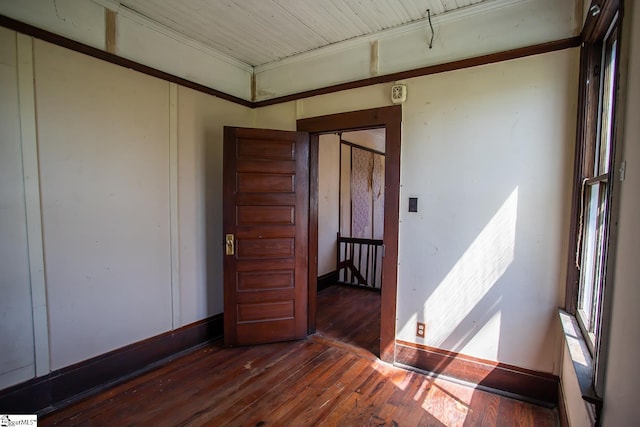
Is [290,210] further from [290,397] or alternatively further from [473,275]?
[473,275]

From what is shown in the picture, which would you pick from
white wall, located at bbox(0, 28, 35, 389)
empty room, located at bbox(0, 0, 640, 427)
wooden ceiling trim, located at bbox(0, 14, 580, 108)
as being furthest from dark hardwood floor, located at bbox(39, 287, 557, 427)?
wooden ceiling trim, located at bbox(0, 14, 580, 108)

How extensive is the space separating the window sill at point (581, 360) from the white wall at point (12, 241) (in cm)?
302

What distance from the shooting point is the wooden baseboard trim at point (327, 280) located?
16.0ft

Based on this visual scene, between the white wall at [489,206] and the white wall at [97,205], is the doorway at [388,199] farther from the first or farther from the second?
the white wall at [97,205]

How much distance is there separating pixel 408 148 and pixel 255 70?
1986 millimetres

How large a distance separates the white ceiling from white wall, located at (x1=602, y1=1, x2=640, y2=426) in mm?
1538

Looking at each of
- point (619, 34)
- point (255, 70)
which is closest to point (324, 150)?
→ point (255, 70)

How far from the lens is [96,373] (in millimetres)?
2348

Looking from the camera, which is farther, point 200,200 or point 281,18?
point 200,200

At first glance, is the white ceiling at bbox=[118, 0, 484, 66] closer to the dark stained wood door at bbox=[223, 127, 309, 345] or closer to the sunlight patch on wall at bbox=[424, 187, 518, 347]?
the dark stained wood door at bbox=[223, 127, 309, 345]

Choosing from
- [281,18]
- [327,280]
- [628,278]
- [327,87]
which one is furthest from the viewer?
[327,280]

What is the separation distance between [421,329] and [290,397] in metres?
1.17

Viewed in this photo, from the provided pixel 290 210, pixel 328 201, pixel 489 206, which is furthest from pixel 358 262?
pixel 489 206

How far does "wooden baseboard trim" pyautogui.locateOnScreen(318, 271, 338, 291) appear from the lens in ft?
16.0
